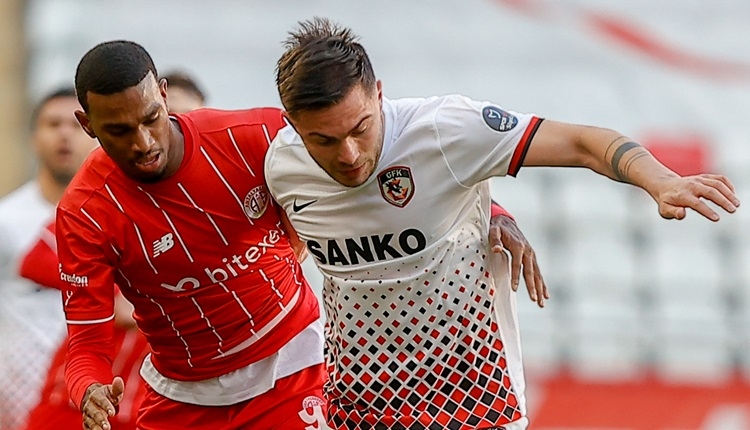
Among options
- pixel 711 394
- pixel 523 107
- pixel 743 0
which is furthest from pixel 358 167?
pixel 743 0

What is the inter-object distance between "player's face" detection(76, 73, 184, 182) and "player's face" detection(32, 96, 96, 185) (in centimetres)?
210

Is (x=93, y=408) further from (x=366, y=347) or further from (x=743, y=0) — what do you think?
(x=743, y=0)

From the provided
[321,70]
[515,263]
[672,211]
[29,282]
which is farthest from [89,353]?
[29,282]

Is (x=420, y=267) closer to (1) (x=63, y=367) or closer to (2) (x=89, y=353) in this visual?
(2) (x=89, y=353)

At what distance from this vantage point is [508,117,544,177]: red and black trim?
3361mm

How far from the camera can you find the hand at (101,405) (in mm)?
3402

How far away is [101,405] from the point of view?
3424 mm

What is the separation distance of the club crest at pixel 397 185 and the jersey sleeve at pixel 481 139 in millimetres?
107

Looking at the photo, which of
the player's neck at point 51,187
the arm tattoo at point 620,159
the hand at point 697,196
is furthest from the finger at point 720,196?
the player's neck at point 51,187

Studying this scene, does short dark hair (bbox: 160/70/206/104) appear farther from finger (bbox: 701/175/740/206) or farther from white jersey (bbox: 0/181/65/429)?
finger (bbox: 701/175/740/206)

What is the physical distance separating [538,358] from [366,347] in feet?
17.9

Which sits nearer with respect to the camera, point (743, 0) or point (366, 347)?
point (366, 347)

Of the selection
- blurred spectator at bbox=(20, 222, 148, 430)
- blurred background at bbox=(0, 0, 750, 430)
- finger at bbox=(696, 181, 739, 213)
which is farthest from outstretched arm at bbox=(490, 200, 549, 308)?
blurred background at bbox=(0, 0, 750, 430)

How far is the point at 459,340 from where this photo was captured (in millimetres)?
3549
